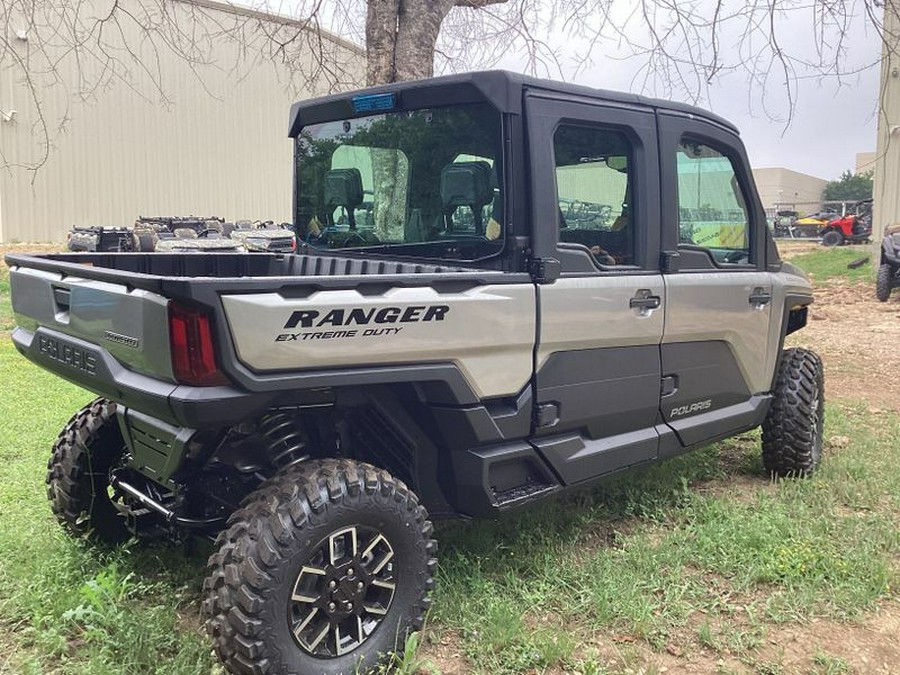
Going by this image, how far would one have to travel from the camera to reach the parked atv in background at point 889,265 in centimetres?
1333

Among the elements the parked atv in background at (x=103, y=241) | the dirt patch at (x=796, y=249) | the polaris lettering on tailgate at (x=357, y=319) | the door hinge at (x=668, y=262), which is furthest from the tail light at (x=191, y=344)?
the dirt patch at (x=796, y=249)

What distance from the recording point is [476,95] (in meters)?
3.37

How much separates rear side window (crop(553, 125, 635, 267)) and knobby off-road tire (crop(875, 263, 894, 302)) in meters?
11.8

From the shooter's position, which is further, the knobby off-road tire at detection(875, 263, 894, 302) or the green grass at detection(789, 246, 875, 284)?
the green grass at detection(789, 246, 875, 284)

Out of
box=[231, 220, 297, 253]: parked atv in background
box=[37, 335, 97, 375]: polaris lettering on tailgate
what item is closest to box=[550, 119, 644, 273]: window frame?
box=[37, 335, 97, 375]: polaris lettering on tailgate

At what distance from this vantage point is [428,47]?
7336mm

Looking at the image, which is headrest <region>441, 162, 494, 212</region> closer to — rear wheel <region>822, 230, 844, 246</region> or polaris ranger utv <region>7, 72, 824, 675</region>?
polaris ranger utv <region>7, 72, 824, 675</region>

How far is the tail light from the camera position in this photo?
248 cm

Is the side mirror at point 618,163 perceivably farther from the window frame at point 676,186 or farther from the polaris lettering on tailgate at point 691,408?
the polaris lettering on tailgate at point 691,408

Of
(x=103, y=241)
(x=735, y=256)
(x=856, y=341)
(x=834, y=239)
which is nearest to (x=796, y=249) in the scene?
(x=834, y=239)

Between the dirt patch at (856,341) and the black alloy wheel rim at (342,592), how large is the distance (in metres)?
5.57

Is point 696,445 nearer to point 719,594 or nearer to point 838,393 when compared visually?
point 719,594

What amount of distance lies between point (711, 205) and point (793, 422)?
148 centimetres

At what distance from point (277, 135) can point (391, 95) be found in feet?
98.8
